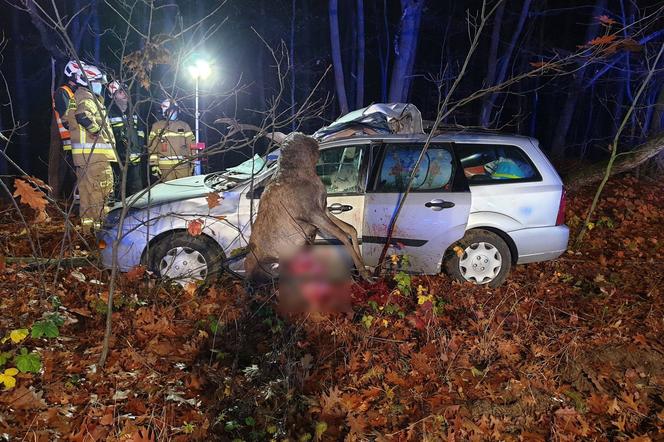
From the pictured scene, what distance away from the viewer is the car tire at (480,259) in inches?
200

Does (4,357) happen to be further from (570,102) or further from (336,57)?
(570,102)

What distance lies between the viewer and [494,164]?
520 centimetres

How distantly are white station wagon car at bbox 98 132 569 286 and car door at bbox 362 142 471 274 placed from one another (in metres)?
0.01

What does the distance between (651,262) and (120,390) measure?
643 cm

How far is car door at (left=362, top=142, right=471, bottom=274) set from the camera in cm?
488

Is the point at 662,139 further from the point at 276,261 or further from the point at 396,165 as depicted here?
the point at 276,261

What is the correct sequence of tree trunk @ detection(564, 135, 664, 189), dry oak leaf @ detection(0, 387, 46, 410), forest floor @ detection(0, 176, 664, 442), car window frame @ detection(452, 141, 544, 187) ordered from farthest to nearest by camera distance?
tree trunk @ detection(564, 135, 664, 189), car window frame @ detection(452, 141, 544, 187), forest floor @ detection(0, 176, 664, 442), dry oak leaf @ detection(0, 387, 46, 410)

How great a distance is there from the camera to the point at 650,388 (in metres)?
3.46

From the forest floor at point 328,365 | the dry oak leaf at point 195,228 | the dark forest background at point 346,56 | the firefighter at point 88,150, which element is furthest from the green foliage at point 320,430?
the dark forest background at point 346,56

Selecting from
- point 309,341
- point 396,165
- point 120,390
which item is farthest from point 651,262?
point 120,390

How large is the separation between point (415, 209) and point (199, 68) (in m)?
6.93

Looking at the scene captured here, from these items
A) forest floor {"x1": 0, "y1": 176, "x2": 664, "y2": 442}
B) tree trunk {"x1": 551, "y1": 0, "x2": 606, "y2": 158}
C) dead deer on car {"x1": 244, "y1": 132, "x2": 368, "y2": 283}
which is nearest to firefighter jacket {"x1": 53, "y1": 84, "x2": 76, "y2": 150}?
forest floor {"x1": 0, "y1": 176, "x2": 664, "y2": 442}

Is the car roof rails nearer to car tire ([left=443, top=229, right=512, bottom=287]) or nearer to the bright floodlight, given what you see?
car tire ([left=443, top=229, right=512, bottom=287])

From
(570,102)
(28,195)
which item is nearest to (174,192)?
(28,195)
